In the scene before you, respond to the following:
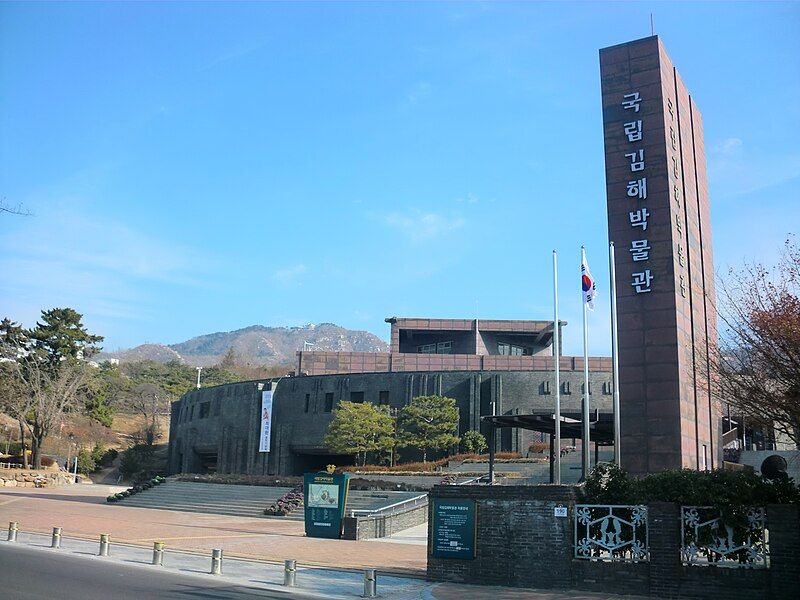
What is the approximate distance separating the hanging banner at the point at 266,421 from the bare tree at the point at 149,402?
158ft

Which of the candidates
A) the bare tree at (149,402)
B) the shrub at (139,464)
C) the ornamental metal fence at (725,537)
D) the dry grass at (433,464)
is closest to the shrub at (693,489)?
the ornamental metal fence at (725,537)

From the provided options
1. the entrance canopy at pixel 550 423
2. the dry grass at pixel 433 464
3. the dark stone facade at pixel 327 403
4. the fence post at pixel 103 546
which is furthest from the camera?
the dark stone facade at pixel 327 403

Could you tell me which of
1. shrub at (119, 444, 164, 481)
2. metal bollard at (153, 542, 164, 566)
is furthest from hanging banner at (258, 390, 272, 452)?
metal bollard at (153, 542, 164, 566)

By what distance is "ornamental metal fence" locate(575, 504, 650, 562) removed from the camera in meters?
14.9

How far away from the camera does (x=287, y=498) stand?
36.7 metres

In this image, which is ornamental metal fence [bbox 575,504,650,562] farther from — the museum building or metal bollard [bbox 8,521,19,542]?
the museum building

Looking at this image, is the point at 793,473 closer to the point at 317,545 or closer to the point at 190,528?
the point at 317,545

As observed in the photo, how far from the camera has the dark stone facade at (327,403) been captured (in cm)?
5356

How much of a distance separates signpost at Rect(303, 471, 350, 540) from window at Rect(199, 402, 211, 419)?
39894 millimetres

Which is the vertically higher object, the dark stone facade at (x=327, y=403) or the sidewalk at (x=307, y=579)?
the dark stone facade at (x=327, y=403)

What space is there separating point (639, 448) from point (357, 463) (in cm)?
2899

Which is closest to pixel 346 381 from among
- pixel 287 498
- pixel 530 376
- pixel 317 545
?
pixel 530 376

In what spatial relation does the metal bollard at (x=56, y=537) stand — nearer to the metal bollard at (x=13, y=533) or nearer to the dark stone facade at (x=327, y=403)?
the metal bollard at (x=13, y=533)

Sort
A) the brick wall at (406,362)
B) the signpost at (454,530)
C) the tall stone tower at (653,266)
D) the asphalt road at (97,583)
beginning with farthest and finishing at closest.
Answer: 1. the brick wall at (406,362)
2. the tall stone tower at (653,266)
3. the signpost at (454,530)
4. the asphalt road at (97,583)
